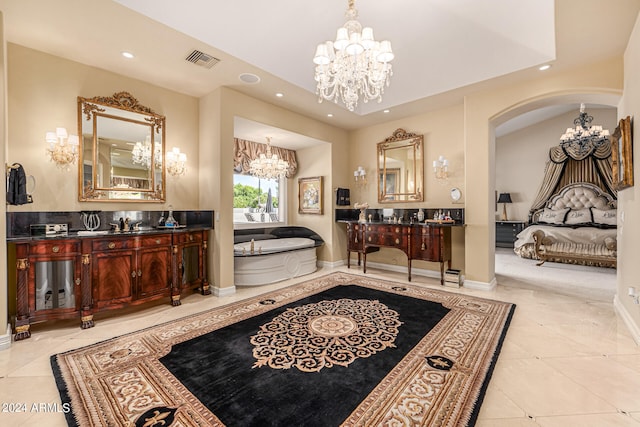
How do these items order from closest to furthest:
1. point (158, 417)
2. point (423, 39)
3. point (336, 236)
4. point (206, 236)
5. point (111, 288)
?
point (158, 417) < point (111, 288) < point (423, 39) < point (206, 236) < point (336, 236)

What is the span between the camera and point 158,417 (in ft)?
5.31

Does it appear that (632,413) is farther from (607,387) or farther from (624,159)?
(624,159)

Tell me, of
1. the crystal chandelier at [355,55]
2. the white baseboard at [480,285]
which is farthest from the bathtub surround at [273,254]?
the crystal chandelier at [355,55]

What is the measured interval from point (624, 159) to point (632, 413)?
242 cm

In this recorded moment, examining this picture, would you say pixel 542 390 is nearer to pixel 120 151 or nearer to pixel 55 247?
pixel 55 247

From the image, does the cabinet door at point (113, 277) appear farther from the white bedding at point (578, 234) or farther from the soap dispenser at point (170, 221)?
the white bedding at point (578, 234)

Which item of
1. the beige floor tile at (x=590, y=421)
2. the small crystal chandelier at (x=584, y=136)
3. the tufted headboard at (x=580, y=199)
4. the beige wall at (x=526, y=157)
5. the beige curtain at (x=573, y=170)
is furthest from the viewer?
the beige wall at (x=526, y=157)

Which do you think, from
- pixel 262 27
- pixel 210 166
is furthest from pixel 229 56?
pixel 210 166

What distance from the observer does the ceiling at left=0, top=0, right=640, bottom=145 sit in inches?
100

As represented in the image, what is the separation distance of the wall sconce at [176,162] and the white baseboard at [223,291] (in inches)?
70.9

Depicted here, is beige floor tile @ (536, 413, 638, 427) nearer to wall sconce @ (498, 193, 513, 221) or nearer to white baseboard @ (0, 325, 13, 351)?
white baseboard @ (0, 325, 13, 351)

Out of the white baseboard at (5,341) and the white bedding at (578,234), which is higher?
the white bedding at (578,234)

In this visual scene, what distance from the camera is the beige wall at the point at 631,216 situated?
2.59 meters

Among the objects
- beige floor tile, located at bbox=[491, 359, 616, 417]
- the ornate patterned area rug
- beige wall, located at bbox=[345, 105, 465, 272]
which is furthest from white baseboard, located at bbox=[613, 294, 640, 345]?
beige wall, located at bbox=[345, 105, 465, 272]
